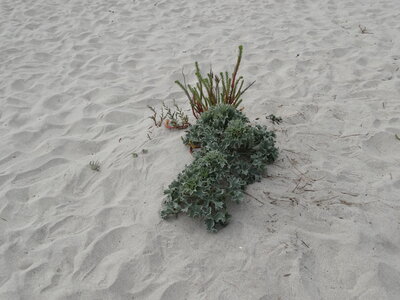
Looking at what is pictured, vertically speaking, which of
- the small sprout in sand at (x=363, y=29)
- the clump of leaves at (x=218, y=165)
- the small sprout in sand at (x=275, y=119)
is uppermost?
the clump of leaves at (x=218, y=165)

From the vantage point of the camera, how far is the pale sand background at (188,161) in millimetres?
2213

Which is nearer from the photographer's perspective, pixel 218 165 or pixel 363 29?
pixel 218 165

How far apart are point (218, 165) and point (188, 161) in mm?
479

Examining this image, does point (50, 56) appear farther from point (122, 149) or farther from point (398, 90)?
point (398, 90)

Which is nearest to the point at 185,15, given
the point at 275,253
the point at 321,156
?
the point at 321,156

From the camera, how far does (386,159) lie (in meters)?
2.96

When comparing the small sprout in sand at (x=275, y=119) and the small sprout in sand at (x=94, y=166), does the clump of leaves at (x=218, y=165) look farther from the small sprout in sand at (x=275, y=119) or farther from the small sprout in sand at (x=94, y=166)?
the small sprout in sand at (x=94, y=166)

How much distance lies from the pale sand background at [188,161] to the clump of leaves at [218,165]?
0.12 meters

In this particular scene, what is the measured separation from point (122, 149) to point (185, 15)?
3.81 meters

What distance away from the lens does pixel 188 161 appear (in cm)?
295

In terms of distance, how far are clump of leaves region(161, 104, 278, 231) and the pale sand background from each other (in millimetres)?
117

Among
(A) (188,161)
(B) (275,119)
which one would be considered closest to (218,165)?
(A) (188,161)

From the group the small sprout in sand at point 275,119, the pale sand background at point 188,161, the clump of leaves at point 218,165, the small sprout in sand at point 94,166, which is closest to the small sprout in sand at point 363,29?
the pale sand background at point 188,161

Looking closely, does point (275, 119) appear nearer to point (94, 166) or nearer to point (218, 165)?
point (218, 165)
